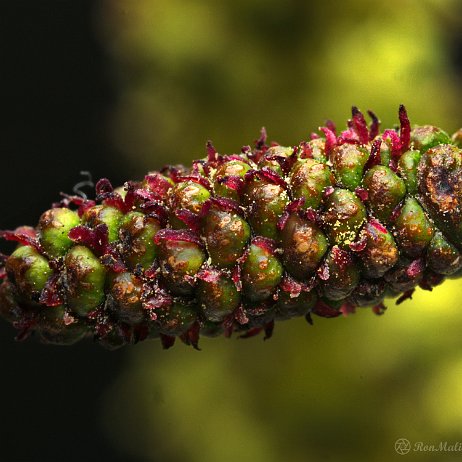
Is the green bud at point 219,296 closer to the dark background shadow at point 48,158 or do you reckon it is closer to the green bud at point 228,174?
the green bud at point 228,174

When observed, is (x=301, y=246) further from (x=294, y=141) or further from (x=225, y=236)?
(x=294, y=141)

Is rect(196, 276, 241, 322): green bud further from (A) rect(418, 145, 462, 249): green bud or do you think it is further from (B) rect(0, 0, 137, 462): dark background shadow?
(B) rect(0, 0, 137, 462): dark background shadow

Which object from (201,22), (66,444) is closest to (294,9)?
(201,22)

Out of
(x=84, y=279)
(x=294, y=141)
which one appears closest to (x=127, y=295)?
(x=84, y=279)

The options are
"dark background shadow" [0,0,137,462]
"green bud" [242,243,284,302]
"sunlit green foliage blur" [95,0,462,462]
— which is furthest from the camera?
"dark background shadow" [0,0,137,462]

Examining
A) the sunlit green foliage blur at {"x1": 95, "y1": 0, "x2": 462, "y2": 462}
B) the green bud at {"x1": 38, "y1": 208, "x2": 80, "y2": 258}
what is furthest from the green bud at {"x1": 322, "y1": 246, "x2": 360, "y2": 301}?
the sunlit green foliage blur at {"x1": 95, "y1": 0, "x2": 462, "y2": 462}

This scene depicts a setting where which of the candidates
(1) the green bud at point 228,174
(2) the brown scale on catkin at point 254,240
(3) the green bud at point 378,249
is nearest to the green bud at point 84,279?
(2) the brown scale on catkin at point 254,240
